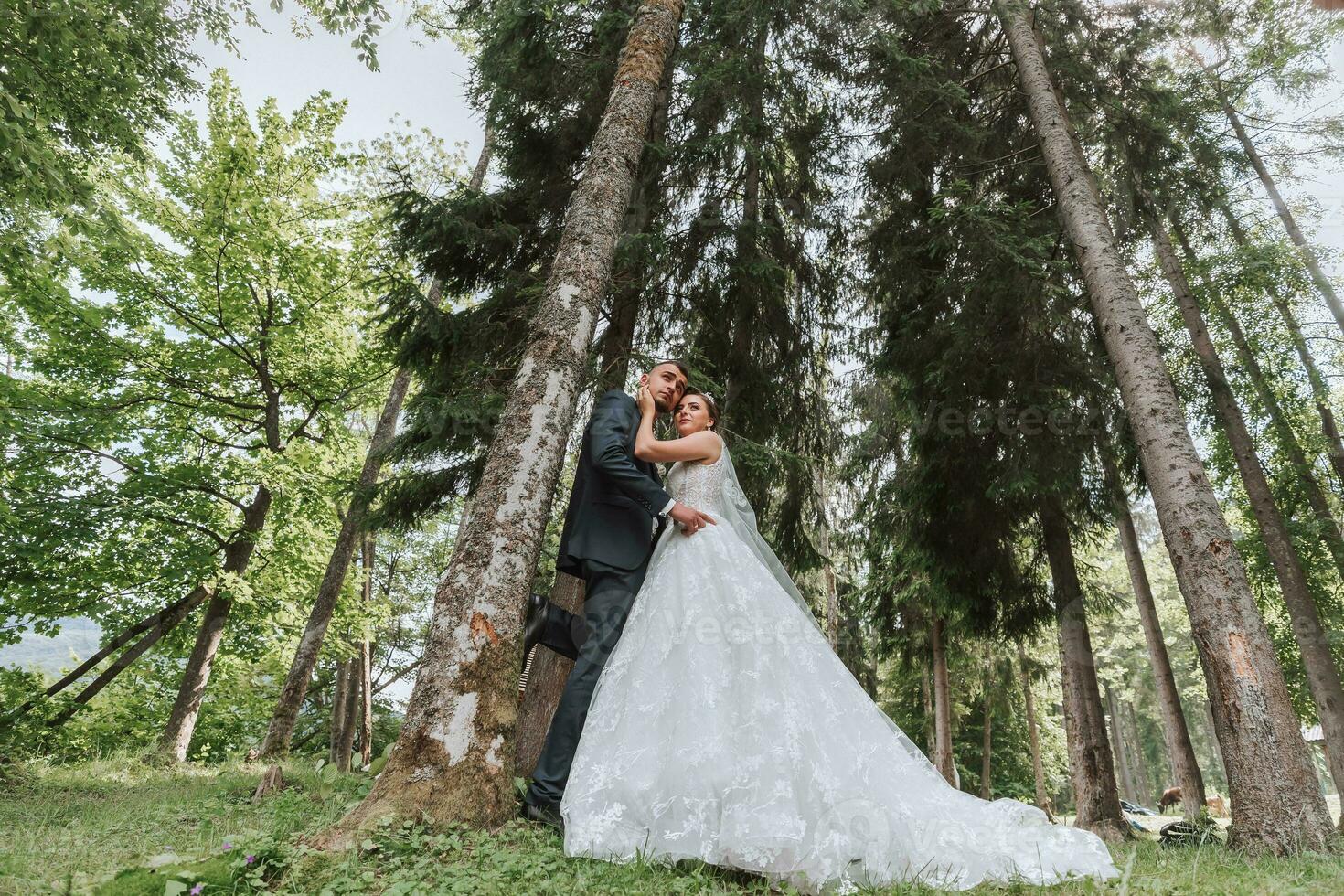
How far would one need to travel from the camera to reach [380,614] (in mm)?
14148

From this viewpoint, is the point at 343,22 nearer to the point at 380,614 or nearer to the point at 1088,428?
the point at 1088,428

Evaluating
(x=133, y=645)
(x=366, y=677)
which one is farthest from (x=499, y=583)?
(x=366, y=677)

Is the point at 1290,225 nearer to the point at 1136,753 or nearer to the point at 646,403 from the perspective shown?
the point at 646,403

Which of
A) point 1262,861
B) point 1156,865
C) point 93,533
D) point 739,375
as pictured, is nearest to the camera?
point 1156,865

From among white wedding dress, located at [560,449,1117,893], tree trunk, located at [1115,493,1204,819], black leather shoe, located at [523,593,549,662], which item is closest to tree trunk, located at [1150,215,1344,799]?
tree trunk, located at [1115,493,1204,819]

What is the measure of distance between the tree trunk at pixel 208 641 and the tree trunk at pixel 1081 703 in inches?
482

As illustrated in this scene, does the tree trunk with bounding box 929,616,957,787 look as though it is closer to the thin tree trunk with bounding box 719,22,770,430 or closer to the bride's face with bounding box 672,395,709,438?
the thin tree trunk with bounding box 719,22,770,430

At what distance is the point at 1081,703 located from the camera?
8.05 meters

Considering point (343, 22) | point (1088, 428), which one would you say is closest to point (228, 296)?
point (343, 22)

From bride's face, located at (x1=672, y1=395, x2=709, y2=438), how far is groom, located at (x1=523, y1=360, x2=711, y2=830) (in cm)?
41

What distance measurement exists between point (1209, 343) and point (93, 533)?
1643 cm

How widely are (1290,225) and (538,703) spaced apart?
14139 millimetres

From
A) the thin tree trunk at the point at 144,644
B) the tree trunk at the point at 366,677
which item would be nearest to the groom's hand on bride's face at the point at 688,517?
the thin tree trunk at the point at 144,644

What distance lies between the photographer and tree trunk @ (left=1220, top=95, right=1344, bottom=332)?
1030 cm
